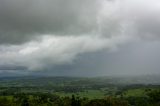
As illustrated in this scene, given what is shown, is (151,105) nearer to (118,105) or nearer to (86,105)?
(118,105)

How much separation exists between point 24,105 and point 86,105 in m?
43.3

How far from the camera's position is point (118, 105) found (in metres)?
193

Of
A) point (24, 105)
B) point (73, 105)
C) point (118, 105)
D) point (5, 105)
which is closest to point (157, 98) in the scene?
point (118, 105)

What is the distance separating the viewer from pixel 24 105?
175 meters

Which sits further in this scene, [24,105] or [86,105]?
[86,105]

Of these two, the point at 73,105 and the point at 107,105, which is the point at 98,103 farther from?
the point at 73,105

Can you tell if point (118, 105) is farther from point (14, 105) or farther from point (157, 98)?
point (14, 105)

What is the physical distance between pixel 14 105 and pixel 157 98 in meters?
103

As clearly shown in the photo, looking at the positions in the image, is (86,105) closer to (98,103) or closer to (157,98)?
(98,103)

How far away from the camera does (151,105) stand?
18312cm

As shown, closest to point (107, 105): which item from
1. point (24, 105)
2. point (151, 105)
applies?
point (151, 105)

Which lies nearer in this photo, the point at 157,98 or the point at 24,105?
the point at 24,105

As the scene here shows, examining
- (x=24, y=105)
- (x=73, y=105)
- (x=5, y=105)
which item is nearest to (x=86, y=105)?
(x=73, y=105)

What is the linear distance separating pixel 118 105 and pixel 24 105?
67.7 m
